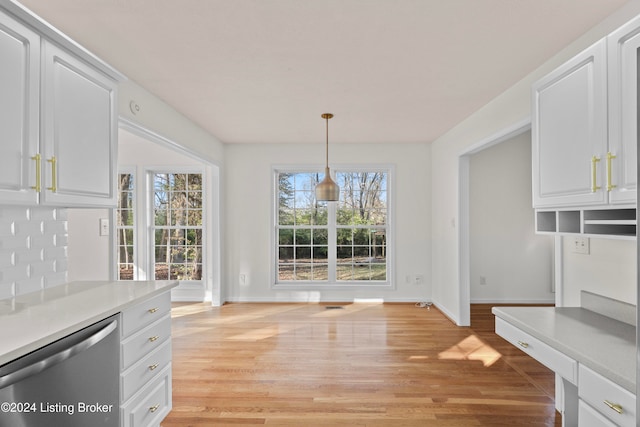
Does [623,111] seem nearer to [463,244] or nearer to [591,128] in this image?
[591,128]

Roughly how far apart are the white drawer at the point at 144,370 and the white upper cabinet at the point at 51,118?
3.14 feet

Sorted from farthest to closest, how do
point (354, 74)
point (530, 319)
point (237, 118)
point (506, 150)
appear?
point (506, 150) → point (237, 118) → point (354, 74) → point (530, 319)

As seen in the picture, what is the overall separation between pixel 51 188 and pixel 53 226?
634mm

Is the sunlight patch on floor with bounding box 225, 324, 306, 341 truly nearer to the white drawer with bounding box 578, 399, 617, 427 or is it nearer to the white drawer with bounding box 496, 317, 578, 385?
the white drawer with bounding box 496, 317, 578, 385

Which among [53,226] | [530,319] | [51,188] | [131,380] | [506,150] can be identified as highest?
[506,150]

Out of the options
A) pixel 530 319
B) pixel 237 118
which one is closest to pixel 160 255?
pixel 237 118

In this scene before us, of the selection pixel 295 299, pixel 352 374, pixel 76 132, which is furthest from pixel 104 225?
pixel 295 299

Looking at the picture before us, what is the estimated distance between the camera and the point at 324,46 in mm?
2438

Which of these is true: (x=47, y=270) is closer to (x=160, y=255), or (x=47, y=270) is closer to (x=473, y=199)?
(x=160, y=255)

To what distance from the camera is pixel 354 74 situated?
2.92 meters

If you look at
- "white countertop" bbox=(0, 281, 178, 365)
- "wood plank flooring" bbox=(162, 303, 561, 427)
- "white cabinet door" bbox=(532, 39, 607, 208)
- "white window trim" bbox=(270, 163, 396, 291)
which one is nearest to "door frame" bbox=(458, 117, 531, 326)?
"wood plank flooring" bbox=(162, 303, 561, 427)

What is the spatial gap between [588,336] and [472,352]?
2.07 m

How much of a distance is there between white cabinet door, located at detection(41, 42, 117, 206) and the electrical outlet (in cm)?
306

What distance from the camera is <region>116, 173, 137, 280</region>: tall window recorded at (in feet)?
18.8
